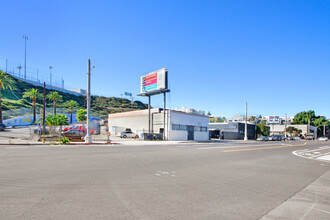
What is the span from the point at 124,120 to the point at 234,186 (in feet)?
147

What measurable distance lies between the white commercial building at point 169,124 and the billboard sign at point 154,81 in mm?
4215

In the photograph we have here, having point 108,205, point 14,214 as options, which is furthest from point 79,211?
point 14,214

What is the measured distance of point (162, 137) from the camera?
39719 mm

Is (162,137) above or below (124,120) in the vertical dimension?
below

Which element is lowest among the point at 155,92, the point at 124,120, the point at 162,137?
the point at 162,137

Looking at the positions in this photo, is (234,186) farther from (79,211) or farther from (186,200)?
(79,211)

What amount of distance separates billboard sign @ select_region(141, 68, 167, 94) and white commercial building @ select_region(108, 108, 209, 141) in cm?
421

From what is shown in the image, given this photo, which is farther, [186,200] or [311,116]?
[311,116]

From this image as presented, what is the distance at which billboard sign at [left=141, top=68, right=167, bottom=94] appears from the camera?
129ft

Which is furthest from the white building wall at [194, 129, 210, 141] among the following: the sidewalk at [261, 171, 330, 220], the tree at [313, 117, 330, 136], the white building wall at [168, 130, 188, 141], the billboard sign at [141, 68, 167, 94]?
the tree at [313, 117, 330, 136]

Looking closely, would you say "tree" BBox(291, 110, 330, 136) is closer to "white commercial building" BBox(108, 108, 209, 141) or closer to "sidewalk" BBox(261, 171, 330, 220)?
"white commercial building" BBox(108, 108, 209, 141)

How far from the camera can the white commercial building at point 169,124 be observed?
4053cm

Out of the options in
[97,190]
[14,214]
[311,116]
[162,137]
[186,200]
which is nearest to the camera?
[14,214]

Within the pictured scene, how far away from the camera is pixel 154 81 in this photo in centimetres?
4122
